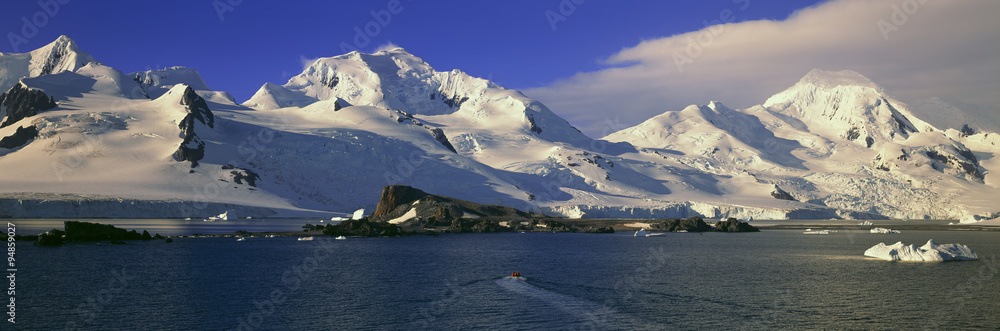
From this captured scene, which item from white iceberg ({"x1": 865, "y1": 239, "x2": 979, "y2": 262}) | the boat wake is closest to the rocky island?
white iceberg ({"x1": 865, "y1": 239, "x2": 979, "y2": 262})

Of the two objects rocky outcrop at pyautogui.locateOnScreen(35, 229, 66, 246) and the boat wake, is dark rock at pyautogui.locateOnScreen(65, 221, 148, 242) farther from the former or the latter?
the boat wake

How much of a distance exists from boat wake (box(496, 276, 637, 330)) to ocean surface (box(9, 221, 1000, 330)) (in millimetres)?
132

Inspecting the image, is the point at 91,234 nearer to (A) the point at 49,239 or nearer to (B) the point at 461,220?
(A) the point at 49,239

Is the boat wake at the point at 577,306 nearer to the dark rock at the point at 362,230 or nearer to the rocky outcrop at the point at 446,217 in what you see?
the dark rock at the point at 362,230

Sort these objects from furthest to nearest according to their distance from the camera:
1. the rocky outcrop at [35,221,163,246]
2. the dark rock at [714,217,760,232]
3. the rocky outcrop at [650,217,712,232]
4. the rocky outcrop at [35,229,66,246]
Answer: the rocky outcrop at [650,217,712,232]
the dark rock at [714,217,760,232]
the rocky outcrop at [35,221,163,246]
the rocky outcrop at [35,229,66,246]

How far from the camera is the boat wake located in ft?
122

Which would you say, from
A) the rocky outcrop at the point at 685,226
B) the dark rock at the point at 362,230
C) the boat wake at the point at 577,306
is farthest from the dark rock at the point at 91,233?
the rocky outcrop at the point at 685,226

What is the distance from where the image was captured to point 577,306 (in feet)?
141

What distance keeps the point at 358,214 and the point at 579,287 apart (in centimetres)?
14203

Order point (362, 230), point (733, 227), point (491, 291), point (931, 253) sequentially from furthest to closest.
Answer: point (733, 227), point (362, 230), point (931, 253), point (491, 291)

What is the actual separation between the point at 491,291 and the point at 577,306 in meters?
8.20

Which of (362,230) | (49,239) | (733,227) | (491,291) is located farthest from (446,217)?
(491,291)

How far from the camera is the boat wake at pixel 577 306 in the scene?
3719 centimetres

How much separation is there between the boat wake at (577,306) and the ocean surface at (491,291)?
0.43 feet
